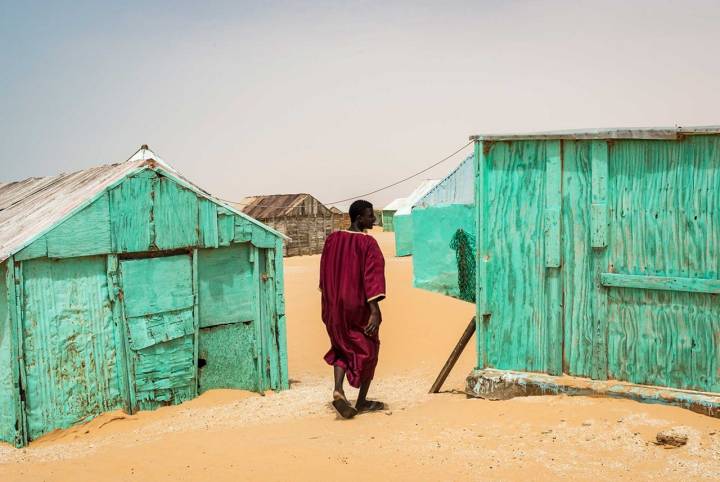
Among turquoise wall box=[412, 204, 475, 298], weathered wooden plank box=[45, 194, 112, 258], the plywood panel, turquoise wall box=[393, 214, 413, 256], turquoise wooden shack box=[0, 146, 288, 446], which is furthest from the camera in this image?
turquoise wall box=[393, 214, 413, 256]

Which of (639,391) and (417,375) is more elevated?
(639,391)

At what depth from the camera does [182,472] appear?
4012 millimetres

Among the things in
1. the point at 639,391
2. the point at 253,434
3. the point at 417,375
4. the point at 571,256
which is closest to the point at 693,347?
the point at 639,391

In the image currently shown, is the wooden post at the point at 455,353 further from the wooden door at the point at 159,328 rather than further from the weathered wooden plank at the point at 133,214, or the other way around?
the weathered wooden plank at the point at 133,214

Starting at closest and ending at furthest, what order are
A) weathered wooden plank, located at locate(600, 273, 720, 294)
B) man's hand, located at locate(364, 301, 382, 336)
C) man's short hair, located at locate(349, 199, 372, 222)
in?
weathered wooden plank, located at locate(600, 273, 720, 294)
man's hand, located at locate(364, 301, 382, 336)
man's short hair, located at locate(349, 199, 372, 222)

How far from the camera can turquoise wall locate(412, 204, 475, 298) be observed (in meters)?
15.6

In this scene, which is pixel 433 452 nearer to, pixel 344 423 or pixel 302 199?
pixel 344 423

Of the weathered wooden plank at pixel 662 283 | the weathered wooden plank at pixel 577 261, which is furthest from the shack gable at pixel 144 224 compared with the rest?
the weathered wooden plank at pixel 662 283

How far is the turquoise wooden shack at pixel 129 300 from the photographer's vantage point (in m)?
5.78

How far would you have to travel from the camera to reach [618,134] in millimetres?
4680

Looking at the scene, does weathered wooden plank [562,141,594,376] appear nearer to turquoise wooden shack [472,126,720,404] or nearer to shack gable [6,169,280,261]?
turquoise wooden shack [472,126,720,404]

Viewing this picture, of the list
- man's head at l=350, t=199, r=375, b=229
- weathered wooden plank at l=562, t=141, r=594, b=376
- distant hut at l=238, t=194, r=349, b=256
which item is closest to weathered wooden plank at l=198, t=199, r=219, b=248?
man's head at l=350, t=199, r=375, b=229

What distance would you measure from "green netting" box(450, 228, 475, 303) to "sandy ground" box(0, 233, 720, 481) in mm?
8258

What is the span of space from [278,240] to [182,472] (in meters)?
3.84
